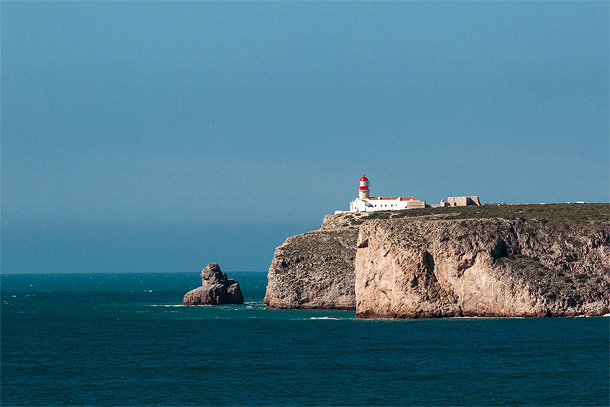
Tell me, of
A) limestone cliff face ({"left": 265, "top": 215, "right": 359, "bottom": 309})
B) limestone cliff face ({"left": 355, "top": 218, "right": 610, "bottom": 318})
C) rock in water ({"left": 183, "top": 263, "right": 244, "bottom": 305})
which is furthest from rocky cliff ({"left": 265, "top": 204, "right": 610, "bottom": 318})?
rock in water ({"left": 183, "top": 263, "right": 244, "bottom": 305})

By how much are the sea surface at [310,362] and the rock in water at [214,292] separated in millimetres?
32470

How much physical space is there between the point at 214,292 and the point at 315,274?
2186cm

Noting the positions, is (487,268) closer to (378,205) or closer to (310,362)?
(310,362)

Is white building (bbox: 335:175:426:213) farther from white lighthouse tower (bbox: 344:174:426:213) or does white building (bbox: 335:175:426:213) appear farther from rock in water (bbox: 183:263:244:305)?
rock in water (bbox: 183:263:244:305)

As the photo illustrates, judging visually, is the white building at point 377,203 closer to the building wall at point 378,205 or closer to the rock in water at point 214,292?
the building wall at point 378,205

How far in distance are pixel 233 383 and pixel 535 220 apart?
4571cm

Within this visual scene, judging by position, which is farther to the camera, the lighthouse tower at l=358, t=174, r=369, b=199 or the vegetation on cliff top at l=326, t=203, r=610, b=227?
the lighthouse tower at l=358, t=174, r=369, b=199

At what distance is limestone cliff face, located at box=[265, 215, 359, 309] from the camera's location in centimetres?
10944

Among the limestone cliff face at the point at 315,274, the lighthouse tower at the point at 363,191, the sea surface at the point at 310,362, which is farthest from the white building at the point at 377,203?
the sea surface at the point at 310,362

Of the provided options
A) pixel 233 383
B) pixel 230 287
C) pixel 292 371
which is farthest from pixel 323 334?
pixel 230 287

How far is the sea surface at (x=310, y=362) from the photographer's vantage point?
4919 cm

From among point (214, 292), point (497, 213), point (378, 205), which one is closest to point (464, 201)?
point (378, 205)

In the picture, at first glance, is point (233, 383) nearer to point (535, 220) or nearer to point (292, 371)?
point (292, 371)

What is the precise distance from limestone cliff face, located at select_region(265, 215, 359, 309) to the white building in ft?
73.7
